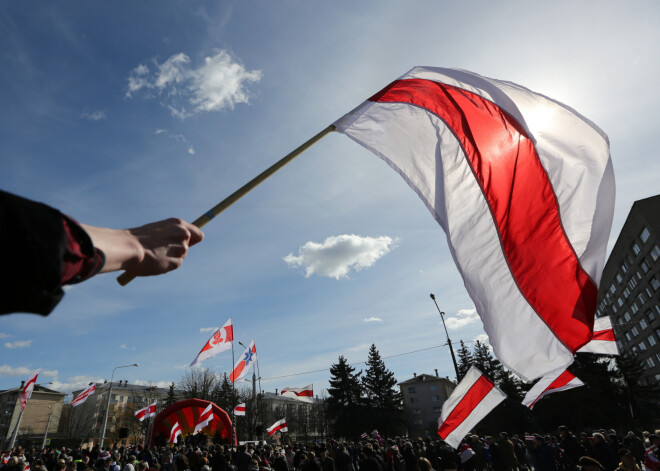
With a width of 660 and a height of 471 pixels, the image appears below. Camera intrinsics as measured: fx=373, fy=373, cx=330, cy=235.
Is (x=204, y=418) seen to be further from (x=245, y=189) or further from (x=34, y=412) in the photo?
(x=34, y=412)

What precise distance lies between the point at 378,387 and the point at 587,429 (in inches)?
1003

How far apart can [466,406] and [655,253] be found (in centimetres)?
5809

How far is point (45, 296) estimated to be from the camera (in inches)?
36.8

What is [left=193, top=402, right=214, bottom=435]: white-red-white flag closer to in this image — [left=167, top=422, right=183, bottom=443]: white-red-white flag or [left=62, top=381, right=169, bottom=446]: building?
[left=167, top=422, right=183, bottom=443]: white-red-white flag

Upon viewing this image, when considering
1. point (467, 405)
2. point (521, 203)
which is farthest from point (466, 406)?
point (521, 203)

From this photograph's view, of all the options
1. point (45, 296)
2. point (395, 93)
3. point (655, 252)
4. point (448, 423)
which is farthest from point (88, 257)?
→ point (655, 252)

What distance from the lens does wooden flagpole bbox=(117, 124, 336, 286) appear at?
1.62m

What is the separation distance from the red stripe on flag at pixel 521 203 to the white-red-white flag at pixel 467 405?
751 centimetres

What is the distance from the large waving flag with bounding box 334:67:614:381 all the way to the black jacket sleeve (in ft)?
12.5

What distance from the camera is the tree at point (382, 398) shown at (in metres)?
50.2

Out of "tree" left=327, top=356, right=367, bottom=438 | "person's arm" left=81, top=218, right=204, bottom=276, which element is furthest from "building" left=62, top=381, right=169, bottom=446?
"person's arm" left=81, top=218, right=204, bottom=276

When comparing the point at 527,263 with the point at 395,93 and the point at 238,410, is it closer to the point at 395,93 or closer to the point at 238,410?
the point at 395,93

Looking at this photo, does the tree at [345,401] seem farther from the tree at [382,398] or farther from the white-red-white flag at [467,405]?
the white-red-white flag at [467,405]

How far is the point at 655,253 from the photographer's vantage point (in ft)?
169
